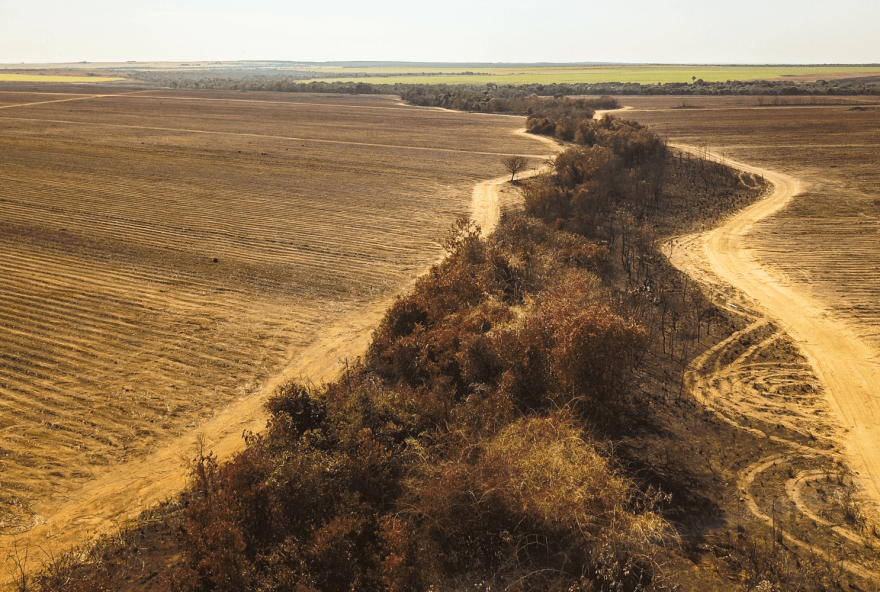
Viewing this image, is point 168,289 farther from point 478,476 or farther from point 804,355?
point 804,355

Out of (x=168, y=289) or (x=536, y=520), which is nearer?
(x=536, y=520)

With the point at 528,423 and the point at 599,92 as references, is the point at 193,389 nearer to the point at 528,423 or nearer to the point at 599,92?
the point at 528,423

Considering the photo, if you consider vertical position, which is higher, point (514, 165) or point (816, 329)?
point (514, 165)

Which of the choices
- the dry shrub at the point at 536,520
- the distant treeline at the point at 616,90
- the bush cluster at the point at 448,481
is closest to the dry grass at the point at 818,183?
the bush cluster at the point at 448,481

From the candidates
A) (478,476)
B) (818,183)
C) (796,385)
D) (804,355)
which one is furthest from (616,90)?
(478,476)

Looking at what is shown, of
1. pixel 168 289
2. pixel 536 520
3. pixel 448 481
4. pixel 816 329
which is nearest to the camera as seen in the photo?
pixel 536 520

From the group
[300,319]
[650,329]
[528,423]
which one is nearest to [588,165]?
[650,329]

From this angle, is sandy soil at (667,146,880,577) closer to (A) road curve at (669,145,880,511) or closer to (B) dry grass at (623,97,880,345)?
(A) road curve at (669,145,880,511)

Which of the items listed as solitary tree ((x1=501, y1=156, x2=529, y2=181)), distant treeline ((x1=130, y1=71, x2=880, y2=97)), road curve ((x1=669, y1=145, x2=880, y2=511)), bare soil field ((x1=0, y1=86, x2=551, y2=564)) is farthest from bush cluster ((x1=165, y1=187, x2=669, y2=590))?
distant treeline ((x1=130, y1=71, x2=880, y2=97))

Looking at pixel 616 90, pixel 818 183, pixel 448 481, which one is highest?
pixel 616 90
